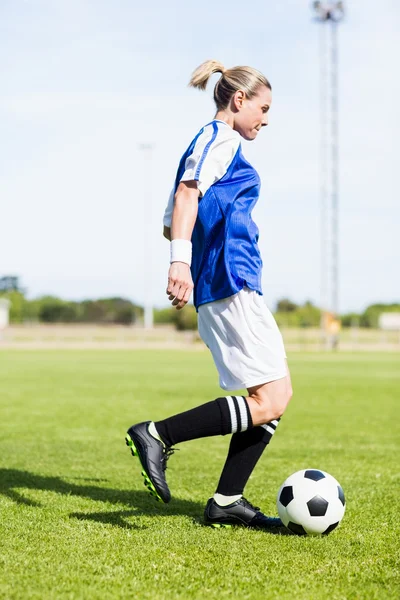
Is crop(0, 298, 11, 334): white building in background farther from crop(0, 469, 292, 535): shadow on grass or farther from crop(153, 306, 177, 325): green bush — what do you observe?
crop(0, 469, 292, 535): shadow on grass

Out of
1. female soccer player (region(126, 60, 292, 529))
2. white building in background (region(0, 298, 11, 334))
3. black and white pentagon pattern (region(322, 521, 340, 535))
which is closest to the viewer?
female soccer player (region(126, 60, 292, 529))

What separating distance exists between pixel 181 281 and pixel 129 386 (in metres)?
12.5

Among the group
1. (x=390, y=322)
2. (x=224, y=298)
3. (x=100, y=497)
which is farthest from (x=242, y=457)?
(x=390, y=322)

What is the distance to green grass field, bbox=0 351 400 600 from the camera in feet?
9.53

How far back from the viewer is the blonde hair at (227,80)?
3.87 metres

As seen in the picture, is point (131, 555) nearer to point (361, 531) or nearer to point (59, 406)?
point (361, 531)

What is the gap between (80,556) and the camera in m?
3.24

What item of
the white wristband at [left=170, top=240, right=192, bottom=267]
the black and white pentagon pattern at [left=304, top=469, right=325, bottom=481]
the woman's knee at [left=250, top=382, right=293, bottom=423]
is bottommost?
the black and white pentagon pattern at [left=304, top=469, right=325, bottom=481]

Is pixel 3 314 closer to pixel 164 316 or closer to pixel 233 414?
pixel 164 316

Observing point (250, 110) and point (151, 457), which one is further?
point (250, 110)

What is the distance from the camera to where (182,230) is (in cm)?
355

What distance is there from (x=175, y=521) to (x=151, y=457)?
648 millimetres

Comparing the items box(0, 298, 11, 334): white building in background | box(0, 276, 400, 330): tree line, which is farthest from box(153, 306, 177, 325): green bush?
box(0, 298, 11, 334): white building in background

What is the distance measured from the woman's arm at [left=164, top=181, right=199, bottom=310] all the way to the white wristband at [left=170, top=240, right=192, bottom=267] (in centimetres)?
2
